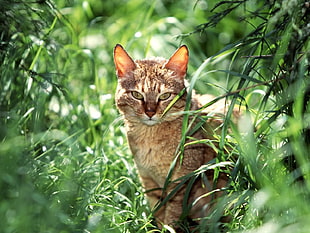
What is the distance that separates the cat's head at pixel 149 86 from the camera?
10.7 feet

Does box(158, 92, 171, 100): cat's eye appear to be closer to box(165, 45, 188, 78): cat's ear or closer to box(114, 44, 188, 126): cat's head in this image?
box(114, 44, 188, 126): cat's head

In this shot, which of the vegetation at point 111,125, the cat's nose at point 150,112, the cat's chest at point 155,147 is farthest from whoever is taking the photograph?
the cat's chest at point 155,147

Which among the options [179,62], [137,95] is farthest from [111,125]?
[179,62]

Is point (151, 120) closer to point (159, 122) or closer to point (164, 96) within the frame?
point (159, 122)

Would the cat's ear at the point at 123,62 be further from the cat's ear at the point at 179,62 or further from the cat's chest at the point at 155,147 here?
the cat's chest at the point at 155,147

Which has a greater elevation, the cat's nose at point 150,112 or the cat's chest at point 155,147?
the cat's nose at point 150,112

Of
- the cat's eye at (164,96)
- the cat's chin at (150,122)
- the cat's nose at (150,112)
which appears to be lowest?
the cat's chin at (150,122)

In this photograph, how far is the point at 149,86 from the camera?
130 inches

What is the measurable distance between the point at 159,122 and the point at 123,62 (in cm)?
43

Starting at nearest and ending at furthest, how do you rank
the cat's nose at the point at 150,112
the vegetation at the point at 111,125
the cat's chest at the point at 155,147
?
the vegetation at the point at 111,125, the cat's nose at the point at 150,112, the cat's chest at the point at 155,147

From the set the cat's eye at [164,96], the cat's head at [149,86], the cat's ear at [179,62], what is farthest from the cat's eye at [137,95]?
the cat's ear at [179,62]

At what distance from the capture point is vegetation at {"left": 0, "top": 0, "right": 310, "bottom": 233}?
2.50 metres

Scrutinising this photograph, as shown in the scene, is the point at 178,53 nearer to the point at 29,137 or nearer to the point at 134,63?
the point at 134,63

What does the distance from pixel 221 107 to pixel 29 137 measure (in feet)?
3.90
